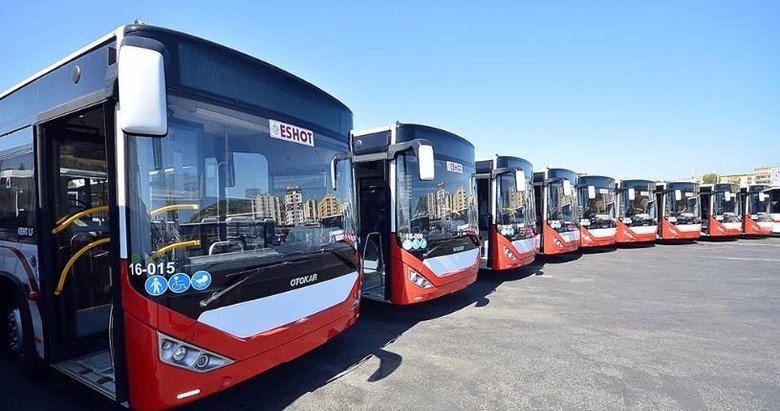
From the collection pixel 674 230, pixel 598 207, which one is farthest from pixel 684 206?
pixel 598 207

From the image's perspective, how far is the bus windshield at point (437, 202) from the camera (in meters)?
5.53

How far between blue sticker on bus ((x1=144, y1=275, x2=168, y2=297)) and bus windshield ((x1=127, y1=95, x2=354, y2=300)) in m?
0.06

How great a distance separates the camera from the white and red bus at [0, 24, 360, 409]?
2.45 metres

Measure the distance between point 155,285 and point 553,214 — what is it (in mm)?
10938

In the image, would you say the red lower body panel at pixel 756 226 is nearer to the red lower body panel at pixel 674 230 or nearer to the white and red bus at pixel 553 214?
the red lower body panel at pixel 674 230

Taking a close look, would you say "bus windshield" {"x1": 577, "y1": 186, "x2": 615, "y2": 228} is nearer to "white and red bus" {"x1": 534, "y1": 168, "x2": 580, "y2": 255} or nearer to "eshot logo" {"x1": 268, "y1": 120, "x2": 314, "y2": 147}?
"white and red bus" {"x1": 534, "y1": 168, "x2": 580, "y2": 255}

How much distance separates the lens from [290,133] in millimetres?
3391

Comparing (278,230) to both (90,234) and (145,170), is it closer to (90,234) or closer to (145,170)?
(145,170)

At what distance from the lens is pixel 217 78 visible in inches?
111

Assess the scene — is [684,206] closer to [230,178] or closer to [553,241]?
[553,241]

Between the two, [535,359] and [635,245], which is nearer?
[535,359]

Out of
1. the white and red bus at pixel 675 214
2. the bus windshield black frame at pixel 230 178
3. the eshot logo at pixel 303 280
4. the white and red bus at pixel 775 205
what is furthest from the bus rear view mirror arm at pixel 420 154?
the white and red bus at pixel 775 205

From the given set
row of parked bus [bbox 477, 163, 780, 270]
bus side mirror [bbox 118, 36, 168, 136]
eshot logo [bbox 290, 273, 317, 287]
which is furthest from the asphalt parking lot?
bus side mirror [bbox 118, 36, 168, 136]

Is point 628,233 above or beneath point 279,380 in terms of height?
above
